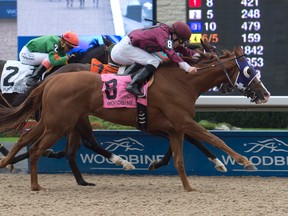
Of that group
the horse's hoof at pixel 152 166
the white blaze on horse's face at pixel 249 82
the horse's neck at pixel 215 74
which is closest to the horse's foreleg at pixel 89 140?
the horse's hoof at pixel 152 166

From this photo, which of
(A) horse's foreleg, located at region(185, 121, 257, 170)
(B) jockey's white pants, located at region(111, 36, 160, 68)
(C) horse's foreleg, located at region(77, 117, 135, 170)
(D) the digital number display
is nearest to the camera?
(A) horse's foreleg, located at region(185, 121, 257, 170)

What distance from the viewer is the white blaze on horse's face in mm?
7348

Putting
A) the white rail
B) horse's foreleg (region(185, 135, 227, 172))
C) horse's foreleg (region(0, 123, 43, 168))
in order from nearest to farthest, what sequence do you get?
horse's foreleg (region(0, 123, 43, 168)) → horse's foreleg (region(185, 135, 227, 172)) → the white rail

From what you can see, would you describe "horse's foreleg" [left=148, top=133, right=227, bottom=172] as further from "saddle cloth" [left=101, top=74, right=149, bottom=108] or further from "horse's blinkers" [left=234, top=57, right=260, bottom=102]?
"saddle cloth" [left=101, top=74, right=149, bottom=108]

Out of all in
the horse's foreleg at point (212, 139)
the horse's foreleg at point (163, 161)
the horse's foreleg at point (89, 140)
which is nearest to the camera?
the horse's foreleg at point (212, 139)

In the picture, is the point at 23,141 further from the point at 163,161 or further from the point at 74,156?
the point at 163,161

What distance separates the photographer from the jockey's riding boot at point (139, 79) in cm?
724

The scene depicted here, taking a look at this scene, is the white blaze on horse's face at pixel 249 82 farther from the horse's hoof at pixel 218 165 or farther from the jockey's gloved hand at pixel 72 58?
the jockey's gloved hand at pixel 72 58

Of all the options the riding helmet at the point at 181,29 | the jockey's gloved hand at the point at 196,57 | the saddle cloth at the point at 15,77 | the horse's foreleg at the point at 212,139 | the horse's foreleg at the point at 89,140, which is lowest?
the horse's foreleg at the point at 89,140

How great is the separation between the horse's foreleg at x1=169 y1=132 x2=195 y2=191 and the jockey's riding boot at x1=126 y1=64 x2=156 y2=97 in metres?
0.59

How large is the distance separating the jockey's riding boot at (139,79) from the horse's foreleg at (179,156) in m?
0.59

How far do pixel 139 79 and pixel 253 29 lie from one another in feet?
9.18

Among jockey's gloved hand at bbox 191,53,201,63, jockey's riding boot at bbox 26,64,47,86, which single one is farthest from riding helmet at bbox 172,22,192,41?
jockey's riding boot at bbox 26,64,47,86

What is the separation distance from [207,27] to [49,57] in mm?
2232
